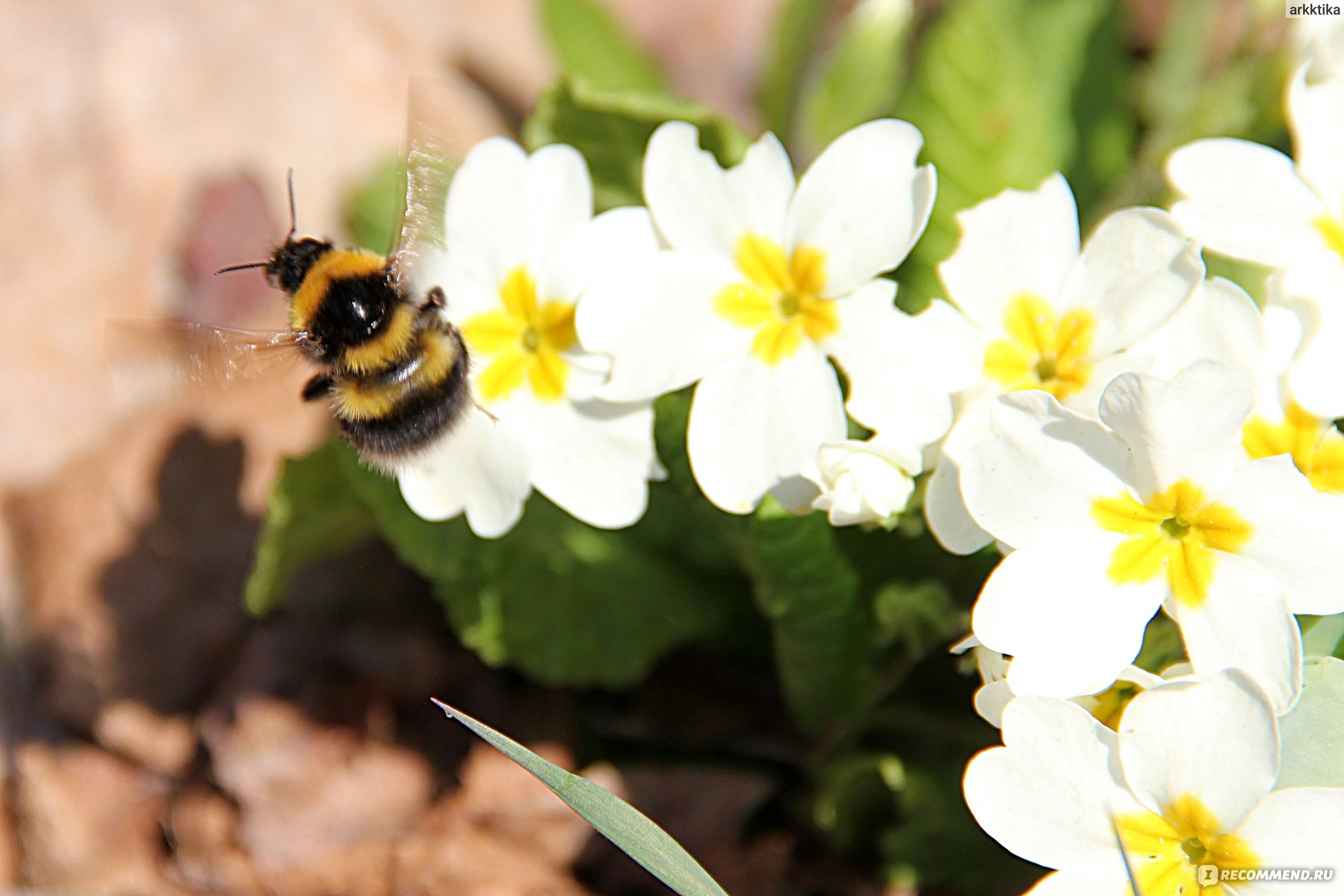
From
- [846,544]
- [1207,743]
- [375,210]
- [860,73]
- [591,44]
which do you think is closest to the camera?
[1207,743]

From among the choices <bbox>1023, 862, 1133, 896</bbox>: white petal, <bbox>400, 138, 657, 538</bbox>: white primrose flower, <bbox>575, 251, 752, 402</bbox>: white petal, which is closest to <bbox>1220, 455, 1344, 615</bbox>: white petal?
<bbox>1023, 862, 1133, 896</bbox>: white petal

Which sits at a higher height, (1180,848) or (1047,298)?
(1047,298)

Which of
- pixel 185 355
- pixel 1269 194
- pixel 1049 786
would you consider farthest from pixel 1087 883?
pixel 185 355

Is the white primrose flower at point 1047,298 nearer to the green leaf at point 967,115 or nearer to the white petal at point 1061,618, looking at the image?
the white petal at point 1061,618

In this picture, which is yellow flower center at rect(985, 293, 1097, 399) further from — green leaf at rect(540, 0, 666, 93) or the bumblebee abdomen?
green leaf at rect(540, 0, 666, 93)

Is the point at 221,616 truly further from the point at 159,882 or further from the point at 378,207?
the point at 378,207

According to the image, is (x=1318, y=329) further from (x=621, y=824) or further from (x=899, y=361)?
(x=621, y=824)
